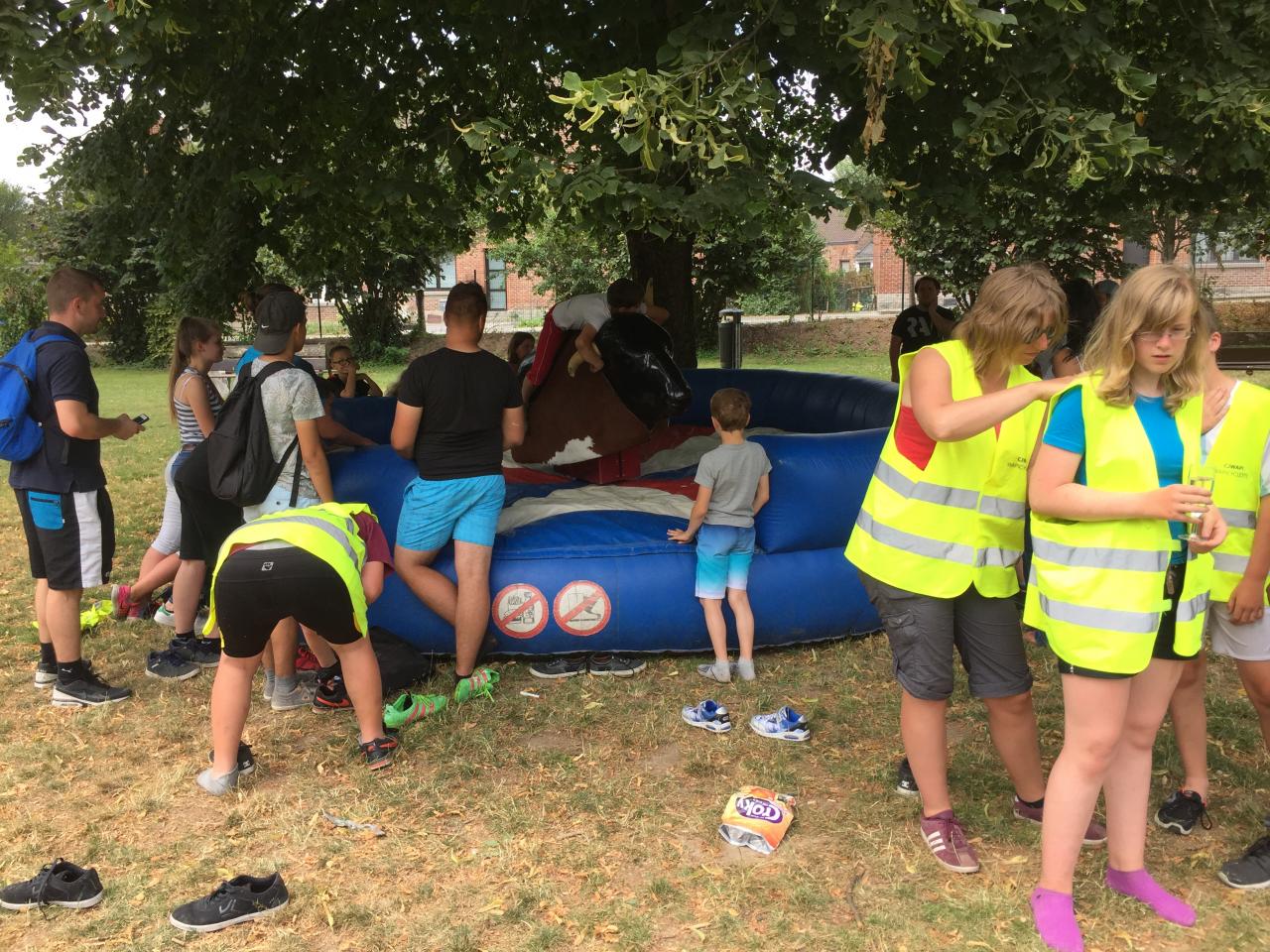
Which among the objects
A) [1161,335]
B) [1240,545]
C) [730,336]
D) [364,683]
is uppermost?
[1161,335]

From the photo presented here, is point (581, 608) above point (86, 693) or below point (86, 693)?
above

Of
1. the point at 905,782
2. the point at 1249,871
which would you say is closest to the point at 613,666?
the point at 905,782

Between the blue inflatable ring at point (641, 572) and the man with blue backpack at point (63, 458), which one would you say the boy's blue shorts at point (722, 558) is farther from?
the man with blue backpack at point (63, 458)

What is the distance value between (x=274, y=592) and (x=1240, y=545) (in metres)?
2.95

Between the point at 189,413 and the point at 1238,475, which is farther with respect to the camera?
the point at 189,413

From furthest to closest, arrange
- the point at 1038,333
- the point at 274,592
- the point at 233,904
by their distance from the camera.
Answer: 1. the point at 274,592
2. the point at 233,904
3. the point at 1038,333

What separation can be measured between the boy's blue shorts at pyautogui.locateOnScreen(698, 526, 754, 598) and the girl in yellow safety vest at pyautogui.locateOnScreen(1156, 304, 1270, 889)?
1977 mm

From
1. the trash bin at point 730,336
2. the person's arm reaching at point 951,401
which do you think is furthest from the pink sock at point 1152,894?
the trash bin at point 730,336

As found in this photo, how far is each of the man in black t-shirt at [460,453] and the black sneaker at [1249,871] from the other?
2834 mm

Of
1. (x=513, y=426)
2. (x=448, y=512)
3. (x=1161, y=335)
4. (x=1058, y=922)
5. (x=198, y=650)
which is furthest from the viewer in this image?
(x=198, y=650)

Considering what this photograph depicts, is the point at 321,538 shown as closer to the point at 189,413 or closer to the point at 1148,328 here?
the point at 189,413

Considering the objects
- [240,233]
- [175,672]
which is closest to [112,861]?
[175,672]

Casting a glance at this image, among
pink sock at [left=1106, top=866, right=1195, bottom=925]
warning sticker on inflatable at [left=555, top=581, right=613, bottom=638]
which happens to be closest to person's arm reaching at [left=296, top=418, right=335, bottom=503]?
warning sticker on inflatable at [left=555, top=581, right=613, bottom=638]

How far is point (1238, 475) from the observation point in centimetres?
290
